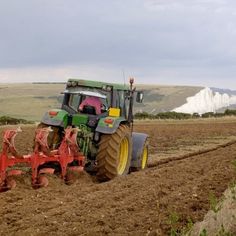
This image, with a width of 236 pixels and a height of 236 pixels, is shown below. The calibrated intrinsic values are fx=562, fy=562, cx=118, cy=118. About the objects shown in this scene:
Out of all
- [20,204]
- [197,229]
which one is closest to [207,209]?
[197,229]

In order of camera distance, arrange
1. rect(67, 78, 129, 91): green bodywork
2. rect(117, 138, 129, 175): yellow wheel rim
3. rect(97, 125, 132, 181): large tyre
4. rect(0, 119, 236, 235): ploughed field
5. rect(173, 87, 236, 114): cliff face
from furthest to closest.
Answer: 1. rect(173, 87, 236, 114): cliff face
2. rect(67, 78, 129, 91): green bodywork
3. rect(117, 138, 129, 175): yellow wheel rim
4. rect(97, 125, 132, 181): large tyre
5. rect(0, 119, 236, 235): ploughed field

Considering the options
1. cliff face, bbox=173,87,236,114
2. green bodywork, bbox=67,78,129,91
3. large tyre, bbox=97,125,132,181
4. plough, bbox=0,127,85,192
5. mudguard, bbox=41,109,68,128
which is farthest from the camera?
cliff face, bbox=173,87,236,114

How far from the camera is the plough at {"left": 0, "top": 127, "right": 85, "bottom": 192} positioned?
9.06 metres

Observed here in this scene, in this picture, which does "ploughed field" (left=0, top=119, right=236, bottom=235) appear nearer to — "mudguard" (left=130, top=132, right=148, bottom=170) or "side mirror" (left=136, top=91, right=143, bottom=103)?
"mudguard" (left=130, top=132, right=148, bottom=170)

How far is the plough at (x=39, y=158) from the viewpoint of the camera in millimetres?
9062

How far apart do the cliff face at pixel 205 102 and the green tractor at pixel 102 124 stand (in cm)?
6030

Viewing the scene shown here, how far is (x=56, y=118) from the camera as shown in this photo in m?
11.4

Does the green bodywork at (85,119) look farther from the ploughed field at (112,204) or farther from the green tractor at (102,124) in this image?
the ploughed field at (112,204)

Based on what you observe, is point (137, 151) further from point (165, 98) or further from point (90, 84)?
point (165, 98)

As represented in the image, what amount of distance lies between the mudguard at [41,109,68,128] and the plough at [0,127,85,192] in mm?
740

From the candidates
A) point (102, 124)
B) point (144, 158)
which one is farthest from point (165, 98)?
point (102, 124)

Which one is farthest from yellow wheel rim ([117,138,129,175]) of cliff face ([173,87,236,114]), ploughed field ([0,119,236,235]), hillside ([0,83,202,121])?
cliff face ([173,87,236,114])

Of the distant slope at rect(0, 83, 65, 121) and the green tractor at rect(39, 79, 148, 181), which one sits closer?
the green tractor at rect(39, 79, 148, 181)

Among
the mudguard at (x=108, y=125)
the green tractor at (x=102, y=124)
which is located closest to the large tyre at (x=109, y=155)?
the green tractor at (x=102, y=124)
